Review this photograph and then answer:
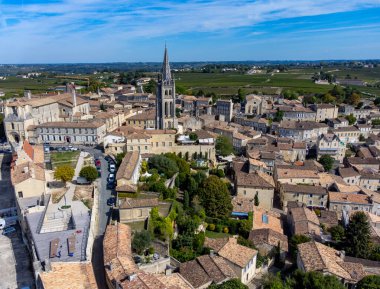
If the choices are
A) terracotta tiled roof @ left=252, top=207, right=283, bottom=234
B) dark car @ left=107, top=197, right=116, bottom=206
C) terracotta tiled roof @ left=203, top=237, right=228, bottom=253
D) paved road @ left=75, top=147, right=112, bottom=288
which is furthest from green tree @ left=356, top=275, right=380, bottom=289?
dark car @ left=107, top=197, right=116, bottom=206

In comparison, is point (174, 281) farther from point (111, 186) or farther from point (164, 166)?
point (164, 166)

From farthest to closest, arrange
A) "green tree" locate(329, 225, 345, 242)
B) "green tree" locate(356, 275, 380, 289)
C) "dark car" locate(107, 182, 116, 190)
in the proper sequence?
1. "dark car" locate(107, 182, 116, 190)
2. "green tree" locate(329, 225, 345, 242)
3. "green tree" locate(356, 275, 380, 289)

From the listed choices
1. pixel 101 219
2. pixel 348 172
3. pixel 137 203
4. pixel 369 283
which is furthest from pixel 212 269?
pixel 348 172

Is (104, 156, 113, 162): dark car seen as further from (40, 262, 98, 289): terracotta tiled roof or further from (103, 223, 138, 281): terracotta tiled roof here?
(40, 262, 98, 289): terracotta tiled roof

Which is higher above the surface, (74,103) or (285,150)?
(74,103)

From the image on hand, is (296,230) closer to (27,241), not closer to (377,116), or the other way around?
(27,241)

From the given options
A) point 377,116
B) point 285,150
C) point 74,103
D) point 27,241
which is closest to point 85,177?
point 27,241
